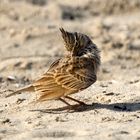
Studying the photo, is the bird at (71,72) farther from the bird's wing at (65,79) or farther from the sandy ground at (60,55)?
the sandy ground at (60,55)

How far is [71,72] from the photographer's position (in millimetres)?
8000

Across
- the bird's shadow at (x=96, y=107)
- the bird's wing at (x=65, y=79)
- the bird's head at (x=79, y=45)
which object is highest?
the bird's head at (x=79, y=45)

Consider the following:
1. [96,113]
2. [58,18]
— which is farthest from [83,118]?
[58,18]

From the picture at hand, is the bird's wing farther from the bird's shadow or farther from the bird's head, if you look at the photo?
the bird's shadow

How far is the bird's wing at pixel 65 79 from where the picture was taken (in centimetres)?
785

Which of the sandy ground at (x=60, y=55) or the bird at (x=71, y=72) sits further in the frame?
the bird at (x=71, y=72)

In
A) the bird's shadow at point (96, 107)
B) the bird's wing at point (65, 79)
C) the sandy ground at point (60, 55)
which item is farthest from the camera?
the bird's shadow at point (96, 107)

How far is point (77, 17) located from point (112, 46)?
10.0 feet

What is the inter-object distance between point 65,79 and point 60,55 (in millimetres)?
5159

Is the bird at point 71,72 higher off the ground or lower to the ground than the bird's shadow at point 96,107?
higher

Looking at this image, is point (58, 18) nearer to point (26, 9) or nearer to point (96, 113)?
point (26, 9)

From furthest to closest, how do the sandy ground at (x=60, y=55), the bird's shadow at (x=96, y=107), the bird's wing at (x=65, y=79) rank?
the bird's shadow at (x=96, y=107) → the bird's wing at (x=65, y=79) → the sandy ground at (x=60, y=55)

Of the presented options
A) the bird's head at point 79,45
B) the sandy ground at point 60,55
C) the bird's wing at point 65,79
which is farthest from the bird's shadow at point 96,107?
the bird's head at point 79,45

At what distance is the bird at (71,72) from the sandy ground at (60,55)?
248 millimetres
